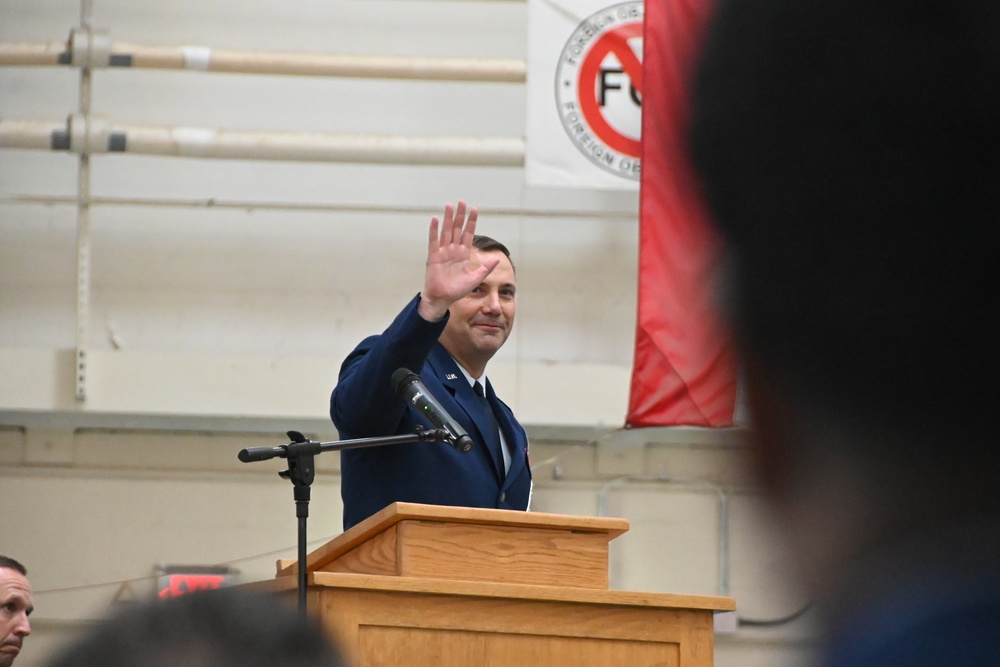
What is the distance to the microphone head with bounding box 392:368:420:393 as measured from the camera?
2450 mm

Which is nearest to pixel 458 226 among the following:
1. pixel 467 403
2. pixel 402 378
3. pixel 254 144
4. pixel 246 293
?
pixel 402 378

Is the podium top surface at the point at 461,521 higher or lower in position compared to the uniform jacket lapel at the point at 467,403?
lower

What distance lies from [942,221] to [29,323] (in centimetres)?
601

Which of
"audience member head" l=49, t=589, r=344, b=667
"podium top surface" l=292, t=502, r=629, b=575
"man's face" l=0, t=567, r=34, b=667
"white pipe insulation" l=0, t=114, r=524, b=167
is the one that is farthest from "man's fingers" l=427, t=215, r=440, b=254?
"white pipe insulation" l=0, t=114, r=524, b=167

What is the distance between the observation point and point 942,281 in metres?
0.44

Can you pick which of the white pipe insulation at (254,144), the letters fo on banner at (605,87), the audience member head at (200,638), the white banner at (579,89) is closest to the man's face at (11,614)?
the white pipe insulation at (254,144)

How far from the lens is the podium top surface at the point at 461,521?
85.6 inches

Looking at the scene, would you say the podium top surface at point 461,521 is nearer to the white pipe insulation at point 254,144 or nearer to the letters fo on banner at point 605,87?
the letters fo on banner at point 605,87

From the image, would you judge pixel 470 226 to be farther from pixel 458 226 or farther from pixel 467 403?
pixel 467 403

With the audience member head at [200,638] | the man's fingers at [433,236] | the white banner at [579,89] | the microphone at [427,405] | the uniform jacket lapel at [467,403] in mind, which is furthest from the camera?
the white banner at [579,89]

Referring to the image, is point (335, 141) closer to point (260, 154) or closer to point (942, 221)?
point (260, 154)

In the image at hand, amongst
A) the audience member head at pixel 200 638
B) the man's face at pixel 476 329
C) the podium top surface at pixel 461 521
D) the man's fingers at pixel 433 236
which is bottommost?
the podium top surface at pixel 461 521

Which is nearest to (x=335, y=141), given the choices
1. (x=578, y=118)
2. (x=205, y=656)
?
(x=578, y=118)

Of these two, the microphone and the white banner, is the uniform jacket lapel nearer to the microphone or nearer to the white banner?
the microphone
